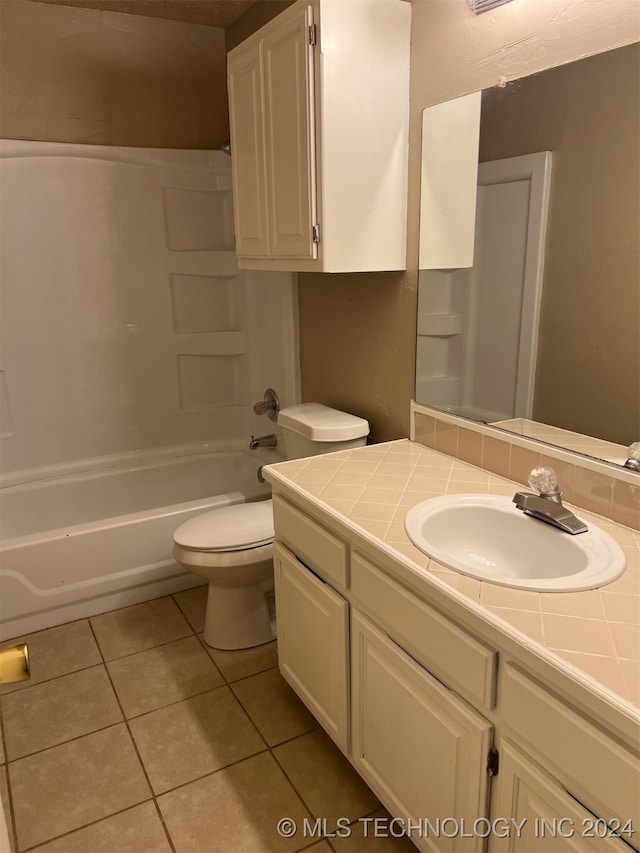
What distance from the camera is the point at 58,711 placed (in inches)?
81.4

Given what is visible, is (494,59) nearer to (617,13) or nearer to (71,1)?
(617,13)

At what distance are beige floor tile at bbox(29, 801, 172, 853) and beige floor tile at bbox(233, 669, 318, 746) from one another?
0.40 meters

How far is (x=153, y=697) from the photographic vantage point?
2115mm

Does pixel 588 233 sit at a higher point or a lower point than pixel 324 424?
higher

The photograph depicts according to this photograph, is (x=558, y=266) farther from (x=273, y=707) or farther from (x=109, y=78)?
(x=109, y=78)

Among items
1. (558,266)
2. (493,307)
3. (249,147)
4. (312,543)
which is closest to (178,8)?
(249,147)

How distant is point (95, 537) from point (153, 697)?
68cm

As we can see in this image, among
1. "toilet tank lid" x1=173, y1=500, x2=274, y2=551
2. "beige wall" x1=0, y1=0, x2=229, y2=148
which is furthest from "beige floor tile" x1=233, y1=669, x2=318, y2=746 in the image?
"beige wall" x1=0, y1=0, x2=229, y2=148

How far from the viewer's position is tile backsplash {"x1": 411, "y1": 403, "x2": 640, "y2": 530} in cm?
141

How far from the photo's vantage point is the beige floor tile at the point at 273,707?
1.96 meters

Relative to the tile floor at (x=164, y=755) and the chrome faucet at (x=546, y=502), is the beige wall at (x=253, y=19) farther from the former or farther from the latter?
the tile floor at (x=164, y=755)

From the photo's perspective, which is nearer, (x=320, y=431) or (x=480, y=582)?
(x=480, y=582)

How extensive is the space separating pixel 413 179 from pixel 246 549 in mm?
1304

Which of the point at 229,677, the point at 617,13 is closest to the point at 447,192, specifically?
the point at 617,13
